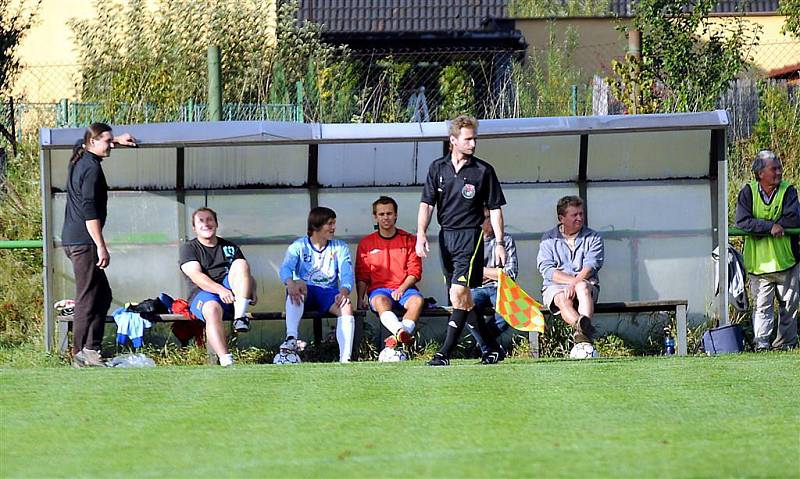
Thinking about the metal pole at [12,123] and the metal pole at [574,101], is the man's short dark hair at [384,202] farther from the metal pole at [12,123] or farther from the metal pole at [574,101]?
the metal pole at [12,123]

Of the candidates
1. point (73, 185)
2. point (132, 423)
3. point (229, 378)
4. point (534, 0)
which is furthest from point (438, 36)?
point (132, 423)

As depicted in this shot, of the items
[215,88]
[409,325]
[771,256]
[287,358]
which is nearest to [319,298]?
[287,358]

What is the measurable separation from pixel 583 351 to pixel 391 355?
1.52m

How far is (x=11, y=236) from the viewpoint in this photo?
1293 centimetres

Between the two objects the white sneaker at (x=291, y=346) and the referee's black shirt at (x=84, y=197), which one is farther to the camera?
the white sneaker at (x=291, y=346)

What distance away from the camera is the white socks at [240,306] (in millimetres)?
10281

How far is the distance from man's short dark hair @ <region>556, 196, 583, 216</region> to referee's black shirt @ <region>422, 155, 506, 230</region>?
6.99 feet

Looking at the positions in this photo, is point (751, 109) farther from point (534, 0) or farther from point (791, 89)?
point (534, 0)

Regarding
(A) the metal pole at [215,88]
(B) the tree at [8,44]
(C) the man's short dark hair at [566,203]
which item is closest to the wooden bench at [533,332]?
(C) the man's short dark hair at [566,203]

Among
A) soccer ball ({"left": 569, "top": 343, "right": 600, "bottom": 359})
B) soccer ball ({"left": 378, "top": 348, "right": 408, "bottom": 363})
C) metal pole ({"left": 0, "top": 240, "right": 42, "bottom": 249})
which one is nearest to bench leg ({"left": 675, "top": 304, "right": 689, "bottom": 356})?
soccer ball ({"left": 569, "top": 343, "right": 600, "bottom": 359})

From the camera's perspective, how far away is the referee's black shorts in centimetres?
882

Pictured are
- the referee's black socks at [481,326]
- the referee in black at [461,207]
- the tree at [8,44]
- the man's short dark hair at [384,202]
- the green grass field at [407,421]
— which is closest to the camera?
the green grass field at [407,421]

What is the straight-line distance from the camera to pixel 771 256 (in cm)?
1116

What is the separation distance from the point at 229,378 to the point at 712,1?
10.4 metres
